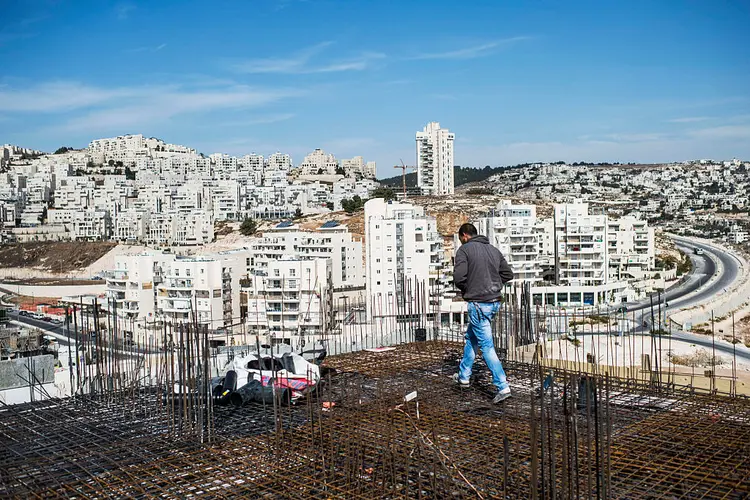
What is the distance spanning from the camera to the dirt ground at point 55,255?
48250mm

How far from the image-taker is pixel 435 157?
211ft

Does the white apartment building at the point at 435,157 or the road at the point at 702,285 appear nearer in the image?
the road at the point at 702,285

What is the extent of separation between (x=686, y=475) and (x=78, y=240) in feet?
186

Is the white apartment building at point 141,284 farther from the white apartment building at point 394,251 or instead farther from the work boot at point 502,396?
the work boot at point 502,396

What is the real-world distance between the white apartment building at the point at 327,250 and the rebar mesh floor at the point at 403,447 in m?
→ 25.5

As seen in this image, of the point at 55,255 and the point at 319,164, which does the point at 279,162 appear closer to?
the point at 319,164

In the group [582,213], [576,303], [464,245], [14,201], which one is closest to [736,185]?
[582,213]

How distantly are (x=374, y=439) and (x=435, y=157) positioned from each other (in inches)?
2430

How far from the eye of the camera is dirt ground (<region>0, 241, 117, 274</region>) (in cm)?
4825

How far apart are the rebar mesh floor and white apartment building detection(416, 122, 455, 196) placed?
60.1 metres

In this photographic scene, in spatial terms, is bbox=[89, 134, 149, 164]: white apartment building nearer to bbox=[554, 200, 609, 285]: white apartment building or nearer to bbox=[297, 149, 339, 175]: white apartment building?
bbox=[297, 149, 339, 175]: white apartment building

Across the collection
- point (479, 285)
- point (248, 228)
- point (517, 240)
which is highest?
point (248, 228)

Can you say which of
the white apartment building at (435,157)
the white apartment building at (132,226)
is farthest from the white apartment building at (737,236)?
the white apartment building at (132,226)

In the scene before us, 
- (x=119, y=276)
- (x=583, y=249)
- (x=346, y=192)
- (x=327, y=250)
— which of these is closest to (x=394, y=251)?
(x=327, y=250)
